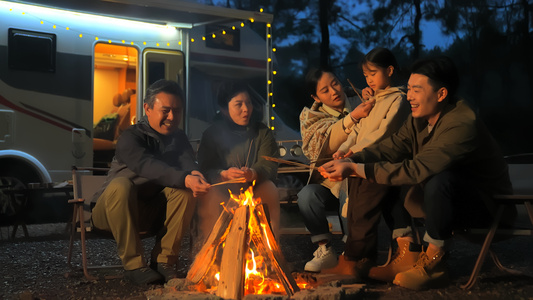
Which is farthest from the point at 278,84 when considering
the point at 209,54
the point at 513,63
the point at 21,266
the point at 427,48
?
the point at 21,266

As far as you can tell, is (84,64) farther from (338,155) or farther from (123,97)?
(338,155)

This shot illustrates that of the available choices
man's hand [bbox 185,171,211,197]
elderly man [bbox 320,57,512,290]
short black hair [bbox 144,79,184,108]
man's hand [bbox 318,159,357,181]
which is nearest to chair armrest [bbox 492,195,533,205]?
elderly man [bbox 320,57,512,290]

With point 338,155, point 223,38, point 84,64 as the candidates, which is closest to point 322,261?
point 338,155

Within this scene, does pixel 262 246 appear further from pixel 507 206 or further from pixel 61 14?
pixel 61 14

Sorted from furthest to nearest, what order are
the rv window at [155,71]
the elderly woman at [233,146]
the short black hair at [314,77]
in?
1. the rv window at [155,71]
2. the short black hair at [314,77]
3. the elderly woman at [233,146]

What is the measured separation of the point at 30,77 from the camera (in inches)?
244

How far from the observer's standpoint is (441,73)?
10.4ft

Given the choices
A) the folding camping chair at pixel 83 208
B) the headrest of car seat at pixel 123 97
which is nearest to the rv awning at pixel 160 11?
the headrest of car seat at pixel 123 97

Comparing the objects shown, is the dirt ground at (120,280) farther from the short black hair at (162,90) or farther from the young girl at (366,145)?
the short black hair at (162,90)

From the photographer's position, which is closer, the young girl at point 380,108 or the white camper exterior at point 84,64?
the young girl at point 380,108

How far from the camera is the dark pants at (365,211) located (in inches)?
128

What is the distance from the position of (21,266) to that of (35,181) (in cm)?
208

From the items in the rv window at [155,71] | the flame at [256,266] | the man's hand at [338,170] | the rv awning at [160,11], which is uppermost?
the rv awning at [160,11]

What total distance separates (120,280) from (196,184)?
79 centimetres
